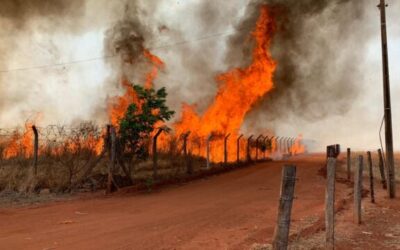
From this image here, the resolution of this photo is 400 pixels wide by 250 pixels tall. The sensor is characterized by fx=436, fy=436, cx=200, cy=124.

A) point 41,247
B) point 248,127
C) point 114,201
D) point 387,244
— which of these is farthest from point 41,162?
point 248,127

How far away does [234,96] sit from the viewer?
36406mm

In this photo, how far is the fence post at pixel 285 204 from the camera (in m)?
6.40

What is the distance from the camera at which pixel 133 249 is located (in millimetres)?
8312

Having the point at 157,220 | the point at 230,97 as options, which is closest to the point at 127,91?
the point at 230,97

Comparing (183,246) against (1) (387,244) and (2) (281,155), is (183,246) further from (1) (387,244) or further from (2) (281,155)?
(2) (281,155)

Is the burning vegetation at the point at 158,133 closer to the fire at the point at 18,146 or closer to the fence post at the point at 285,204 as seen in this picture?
the fire at the point at 18,146

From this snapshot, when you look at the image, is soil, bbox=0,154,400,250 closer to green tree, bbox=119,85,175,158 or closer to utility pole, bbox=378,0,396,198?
utility pole, bbox=378,0,396,198

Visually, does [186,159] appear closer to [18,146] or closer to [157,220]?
[18,146]

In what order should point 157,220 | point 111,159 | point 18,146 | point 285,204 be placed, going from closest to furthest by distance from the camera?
point 285,204 < point 157,220 < point 111,159 < point 18,146

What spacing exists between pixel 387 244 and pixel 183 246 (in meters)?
4.47

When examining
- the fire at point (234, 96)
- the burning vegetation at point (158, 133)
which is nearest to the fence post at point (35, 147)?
the burning vegetation at point (158, 133)

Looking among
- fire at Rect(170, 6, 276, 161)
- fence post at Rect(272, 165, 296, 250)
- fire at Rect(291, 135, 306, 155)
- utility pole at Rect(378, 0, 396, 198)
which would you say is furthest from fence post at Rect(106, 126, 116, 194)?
fire at Rect(291, 135, 306, 155)

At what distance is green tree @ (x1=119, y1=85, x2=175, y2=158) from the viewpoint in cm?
1945

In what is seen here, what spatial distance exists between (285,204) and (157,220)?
232 inches
